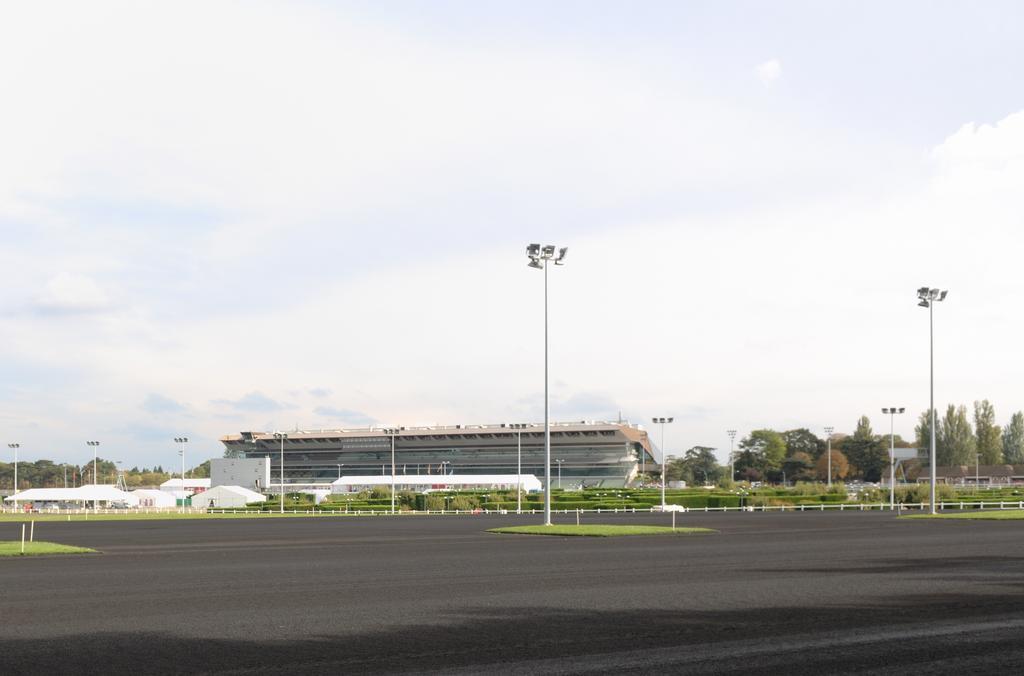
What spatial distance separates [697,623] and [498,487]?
14321 cm

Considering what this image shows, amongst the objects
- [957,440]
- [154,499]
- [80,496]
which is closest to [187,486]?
[154,499]

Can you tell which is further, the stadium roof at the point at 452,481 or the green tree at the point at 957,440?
the green tree at the point at 957,440

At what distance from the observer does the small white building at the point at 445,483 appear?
160 m

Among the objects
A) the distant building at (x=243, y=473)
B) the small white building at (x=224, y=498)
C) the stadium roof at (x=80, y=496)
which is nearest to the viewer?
the stadium roof at (x=80, y=496)

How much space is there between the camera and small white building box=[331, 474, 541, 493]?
6304 inches

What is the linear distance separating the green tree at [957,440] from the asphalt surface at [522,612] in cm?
16705

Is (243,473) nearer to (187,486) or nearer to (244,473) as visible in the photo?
(244,473)

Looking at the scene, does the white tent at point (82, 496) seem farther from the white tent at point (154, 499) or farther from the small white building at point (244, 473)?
the small white building at point (244, 473)

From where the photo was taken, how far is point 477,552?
34969 millimetres

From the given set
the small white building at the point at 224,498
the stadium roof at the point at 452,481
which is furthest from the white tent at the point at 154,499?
the stadium roof at the point at 452,481

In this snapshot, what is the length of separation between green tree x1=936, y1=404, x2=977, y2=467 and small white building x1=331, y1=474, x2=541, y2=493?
246 ft

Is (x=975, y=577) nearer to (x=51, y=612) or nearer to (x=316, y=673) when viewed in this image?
(x=316, y=673)

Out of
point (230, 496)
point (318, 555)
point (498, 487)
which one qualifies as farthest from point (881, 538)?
point (498, 487)

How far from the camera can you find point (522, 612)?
18266 millimetres
